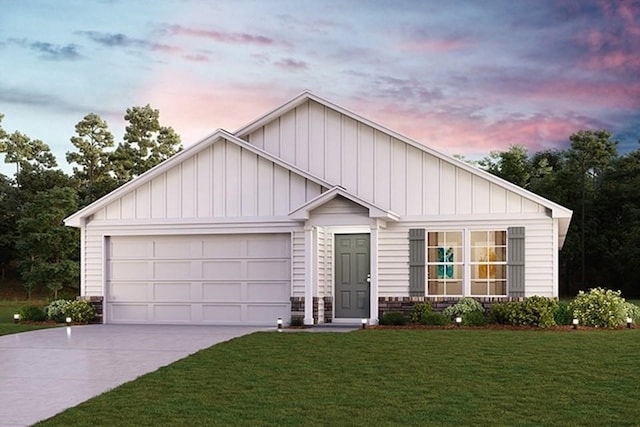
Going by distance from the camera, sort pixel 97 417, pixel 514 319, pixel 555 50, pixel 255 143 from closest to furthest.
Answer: pixel 97 417
pixel 514 319
pixel 255 143
pixel 555 50

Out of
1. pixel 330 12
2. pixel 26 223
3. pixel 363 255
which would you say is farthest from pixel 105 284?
pixel 26 223

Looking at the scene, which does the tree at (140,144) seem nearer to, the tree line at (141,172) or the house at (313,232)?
the tree line at (141,172)

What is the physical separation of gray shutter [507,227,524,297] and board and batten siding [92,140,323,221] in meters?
4.97

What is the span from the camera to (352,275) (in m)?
19.7

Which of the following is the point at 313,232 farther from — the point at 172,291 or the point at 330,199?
the point at 172,291

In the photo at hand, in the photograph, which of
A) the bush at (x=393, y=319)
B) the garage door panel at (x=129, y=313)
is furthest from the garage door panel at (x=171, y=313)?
the bush at (x=393, y=319)

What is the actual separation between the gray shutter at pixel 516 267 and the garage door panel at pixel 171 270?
8154mm

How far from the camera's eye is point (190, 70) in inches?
983

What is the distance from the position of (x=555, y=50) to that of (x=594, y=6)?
2210mm

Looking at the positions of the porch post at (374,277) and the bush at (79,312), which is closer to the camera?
the porch post at (374,277)

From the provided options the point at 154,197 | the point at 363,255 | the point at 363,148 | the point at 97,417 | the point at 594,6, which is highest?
the point at 594,6

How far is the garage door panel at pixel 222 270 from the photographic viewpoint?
19859 millimetres

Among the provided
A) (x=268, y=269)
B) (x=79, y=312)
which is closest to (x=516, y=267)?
(x=268, y=269)

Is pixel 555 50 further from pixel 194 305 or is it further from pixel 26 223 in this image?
pixel 26 223
